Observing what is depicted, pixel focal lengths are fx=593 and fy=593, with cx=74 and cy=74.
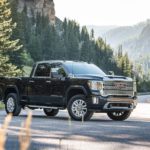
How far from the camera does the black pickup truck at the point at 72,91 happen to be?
1778cm

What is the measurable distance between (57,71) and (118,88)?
2.18 metres

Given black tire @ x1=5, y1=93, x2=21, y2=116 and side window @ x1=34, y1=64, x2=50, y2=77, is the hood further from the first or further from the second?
black tire @ x1=5, y1=93, x2=21, y2=116

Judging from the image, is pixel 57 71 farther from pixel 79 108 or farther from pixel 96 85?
pixel 79 108

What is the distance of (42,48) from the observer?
171 m

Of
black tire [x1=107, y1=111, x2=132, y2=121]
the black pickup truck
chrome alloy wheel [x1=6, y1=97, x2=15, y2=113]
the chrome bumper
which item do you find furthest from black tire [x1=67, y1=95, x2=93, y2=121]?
chrome alloy wheel [x1=6, y1=97, x2=15, y2=113]

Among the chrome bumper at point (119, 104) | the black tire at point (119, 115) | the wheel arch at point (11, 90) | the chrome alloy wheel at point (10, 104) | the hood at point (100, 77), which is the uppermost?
the hood at point (100, 77)

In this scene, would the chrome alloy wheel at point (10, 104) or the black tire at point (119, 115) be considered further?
the chrome alloy wheel at point (10, 104)

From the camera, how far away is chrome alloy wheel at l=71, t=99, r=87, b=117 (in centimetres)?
1756

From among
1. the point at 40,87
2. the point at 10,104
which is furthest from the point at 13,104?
the point at 40,87

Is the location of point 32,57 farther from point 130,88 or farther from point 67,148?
point 67,148

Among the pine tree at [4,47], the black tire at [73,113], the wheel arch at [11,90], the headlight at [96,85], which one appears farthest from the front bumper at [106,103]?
the pine tree at [4,47]

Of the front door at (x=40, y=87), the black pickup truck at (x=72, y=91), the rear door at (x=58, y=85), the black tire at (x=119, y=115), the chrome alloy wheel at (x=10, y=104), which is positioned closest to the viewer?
the black pickup truck at (x=72, y=91)

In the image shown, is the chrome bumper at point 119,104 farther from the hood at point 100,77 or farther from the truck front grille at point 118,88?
the hood at point 100,77

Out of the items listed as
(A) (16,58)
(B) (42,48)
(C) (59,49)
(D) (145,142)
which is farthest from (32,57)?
(D) (145,142)
